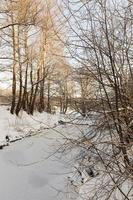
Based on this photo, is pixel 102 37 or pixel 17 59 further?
pixel 17 59

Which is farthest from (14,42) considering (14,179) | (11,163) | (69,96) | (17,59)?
(69,96)

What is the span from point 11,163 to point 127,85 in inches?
308

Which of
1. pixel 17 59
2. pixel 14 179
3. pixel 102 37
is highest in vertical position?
pixel 17 59

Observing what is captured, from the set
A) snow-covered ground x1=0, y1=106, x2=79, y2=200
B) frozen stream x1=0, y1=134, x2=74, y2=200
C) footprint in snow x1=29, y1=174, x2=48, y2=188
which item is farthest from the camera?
footprint in snow x1=29, y1=174, x2=48, y2=188

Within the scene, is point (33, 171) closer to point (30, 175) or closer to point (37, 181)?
point (30, 175)

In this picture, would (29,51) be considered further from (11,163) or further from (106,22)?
(106,22)

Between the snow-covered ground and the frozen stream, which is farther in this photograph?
the frozen stream

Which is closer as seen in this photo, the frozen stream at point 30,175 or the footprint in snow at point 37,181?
the frozen stream at point 30,175

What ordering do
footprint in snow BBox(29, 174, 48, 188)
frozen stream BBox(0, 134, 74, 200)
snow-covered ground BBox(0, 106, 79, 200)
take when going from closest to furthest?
snow-covered ground BBox(0, 106, 79, 200)
frozen stream BBox(0, 134, 74, 200)
footprint in snow BBox(29, 174, 48, 188)

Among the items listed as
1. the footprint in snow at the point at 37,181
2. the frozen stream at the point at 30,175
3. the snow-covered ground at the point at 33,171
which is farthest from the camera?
the footprint in snow at the point at 37,181

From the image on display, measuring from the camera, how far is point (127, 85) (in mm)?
4121

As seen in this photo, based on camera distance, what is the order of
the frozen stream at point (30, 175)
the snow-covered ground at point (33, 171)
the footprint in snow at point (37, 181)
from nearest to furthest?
1. the snow-covered ground at point (33, 171)
2. the frozen stream at point (30, 175)
3. the footprint in snow at point (37, 181)

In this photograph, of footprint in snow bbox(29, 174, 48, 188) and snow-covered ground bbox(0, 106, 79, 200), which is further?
footprint in snow bbox(29, 174, 48, 188)

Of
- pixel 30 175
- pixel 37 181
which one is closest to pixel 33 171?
pixel 30 175
